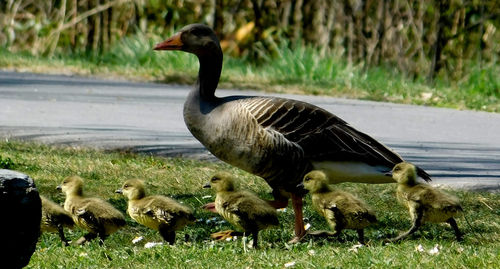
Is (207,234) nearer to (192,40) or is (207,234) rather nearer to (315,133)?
(315,133)

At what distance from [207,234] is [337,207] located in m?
1.07

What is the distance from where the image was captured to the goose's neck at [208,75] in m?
7.09

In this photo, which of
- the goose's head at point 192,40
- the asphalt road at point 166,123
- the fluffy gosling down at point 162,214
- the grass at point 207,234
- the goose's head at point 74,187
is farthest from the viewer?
the asphalt road at point 166,123

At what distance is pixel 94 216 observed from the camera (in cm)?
609

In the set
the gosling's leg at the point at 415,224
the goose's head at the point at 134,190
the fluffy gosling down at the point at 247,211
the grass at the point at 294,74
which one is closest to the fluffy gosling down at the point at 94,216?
the goose's head at the point at 134,190

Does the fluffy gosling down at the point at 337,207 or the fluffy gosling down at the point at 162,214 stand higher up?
the fluffy gosling down at the point at 337,207

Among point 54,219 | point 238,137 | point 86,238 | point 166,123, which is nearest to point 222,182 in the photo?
point 238,137

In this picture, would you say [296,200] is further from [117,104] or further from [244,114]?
[117,104]

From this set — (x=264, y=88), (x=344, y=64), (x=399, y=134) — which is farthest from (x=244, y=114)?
(x=344, y=64)

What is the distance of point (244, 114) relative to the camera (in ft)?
21.4

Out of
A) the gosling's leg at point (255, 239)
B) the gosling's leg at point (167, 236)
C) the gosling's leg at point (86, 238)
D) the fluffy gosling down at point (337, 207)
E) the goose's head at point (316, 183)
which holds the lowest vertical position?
the gosling's leg at point (86, 238)

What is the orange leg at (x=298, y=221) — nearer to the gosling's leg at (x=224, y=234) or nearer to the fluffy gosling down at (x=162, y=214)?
the gosling's leg at (x=224, y=234)

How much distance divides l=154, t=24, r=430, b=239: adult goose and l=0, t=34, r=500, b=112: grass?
6.51 m

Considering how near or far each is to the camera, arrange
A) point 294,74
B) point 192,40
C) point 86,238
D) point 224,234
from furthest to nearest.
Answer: point 294,74
point 192,40
point 224,234
point 86,238
